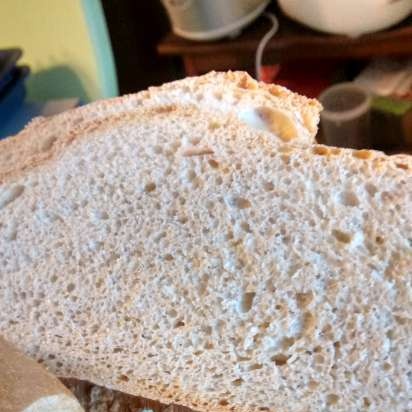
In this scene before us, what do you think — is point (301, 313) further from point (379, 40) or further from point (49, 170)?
point (379, 40)

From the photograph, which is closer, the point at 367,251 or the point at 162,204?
the point at 367,251

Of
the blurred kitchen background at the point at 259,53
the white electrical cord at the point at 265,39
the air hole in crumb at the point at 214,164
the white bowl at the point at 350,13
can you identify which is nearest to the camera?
the air hole in crumb at the point at 214,164

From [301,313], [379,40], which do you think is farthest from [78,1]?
[301,313]

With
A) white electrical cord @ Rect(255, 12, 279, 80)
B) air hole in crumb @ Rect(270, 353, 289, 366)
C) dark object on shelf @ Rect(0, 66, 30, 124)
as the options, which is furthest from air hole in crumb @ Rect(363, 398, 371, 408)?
dark object on shelf @ Rect(0, 66, 30, 124)

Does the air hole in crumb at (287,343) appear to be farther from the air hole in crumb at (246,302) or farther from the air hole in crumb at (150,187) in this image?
the air hole in crumb at (150,187)

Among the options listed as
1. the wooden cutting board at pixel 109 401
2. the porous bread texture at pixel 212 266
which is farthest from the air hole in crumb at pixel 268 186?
the wooden cutting board at pixel 109 401
